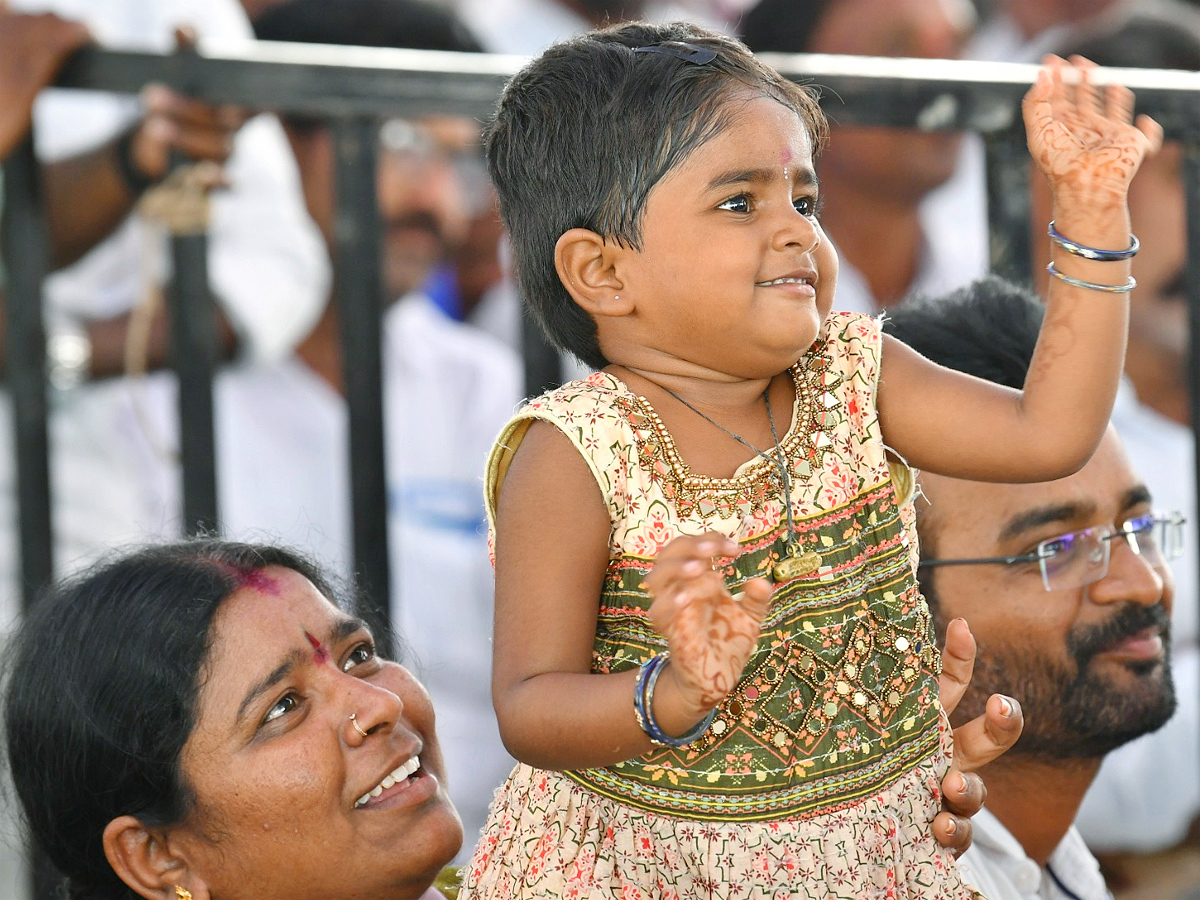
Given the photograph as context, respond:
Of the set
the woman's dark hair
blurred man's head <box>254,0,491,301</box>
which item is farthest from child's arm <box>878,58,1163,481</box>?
blurred man's head <box>254,0,491,301</box>

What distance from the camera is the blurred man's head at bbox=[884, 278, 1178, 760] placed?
226 centimetres

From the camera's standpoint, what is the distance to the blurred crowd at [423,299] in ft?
13.4

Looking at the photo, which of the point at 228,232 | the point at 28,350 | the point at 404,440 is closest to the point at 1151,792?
the point at 404,440

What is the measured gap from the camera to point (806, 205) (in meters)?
1.63

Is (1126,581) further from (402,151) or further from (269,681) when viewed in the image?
(402,151)

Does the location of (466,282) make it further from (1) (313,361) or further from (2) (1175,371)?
(2) (1175,371)

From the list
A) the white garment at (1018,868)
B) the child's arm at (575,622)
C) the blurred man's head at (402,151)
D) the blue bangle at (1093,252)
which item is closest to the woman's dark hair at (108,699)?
the child's arm at (575,622)

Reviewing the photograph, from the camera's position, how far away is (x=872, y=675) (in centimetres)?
164

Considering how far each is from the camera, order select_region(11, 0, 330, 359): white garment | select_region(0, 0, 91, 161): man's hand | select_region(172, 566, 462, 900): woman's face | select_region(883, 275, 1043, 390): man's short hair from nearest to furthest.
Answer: select_region(172, 566, 462, 900): woman's face → select_region(883, 275, 1043, 390): man's short hair → select_region(0, 0, 91, 161): man's hand → select_region(11, 0, 330, 359): white garment

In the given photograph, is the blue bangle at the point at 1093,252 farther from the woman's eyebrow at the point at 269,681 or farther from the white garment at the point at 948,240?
the white garment at the point at 948,240

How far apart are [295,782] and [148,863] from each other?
22cm

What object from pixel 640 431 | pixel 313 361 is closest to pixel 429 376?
pixel 313 361

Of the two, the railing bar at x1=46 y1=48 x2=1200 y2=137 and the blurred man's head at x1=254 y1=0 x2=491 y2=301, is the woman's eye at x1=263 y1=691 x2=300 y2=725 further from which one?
the blurred man's head at x1=254 y1=0 x2=491 y2=301

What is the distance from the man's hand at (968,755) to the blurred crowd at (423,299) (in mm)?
2031
